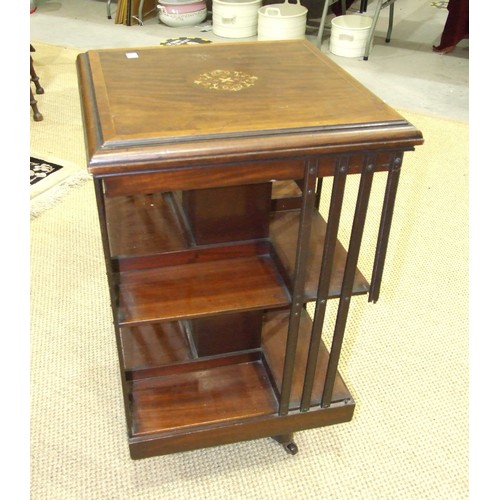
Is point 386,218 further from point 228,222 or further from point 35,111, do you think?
point 35,111

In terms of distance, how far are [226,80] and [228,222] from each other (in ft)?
0.83

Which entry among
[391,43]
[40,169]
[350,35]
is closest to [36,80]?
[40,169]

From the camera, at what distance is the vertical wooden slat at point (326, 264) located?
82cm

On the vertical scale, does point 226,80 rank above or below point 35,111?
above

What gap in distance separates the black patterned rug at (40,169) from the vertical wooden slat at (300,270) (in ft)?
5.03

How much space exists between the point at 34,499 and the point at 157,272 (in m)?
0.58

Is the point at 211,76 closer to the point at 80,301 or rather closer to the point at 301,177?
the point at 301,177

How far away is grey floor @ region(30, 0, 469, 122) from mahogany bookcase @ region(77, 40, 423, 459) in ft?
6.89

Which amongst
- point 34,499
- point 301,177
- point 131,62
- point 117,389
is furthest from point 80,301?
point 301,177

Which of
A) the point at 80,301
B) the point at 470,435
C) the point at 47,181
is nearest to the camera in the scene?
the point at 470,435

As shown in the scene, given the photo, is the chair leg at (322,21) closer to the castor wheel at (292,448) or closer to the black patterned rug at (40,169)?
the black patterned rug at (40,169)

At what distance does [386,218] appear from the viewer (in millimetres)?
881

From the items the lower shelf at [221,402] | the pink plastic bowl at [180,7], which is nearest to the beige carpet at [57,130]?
the pink plastic bowl at [180,7]

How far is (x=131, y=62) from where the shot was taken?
1031mm
